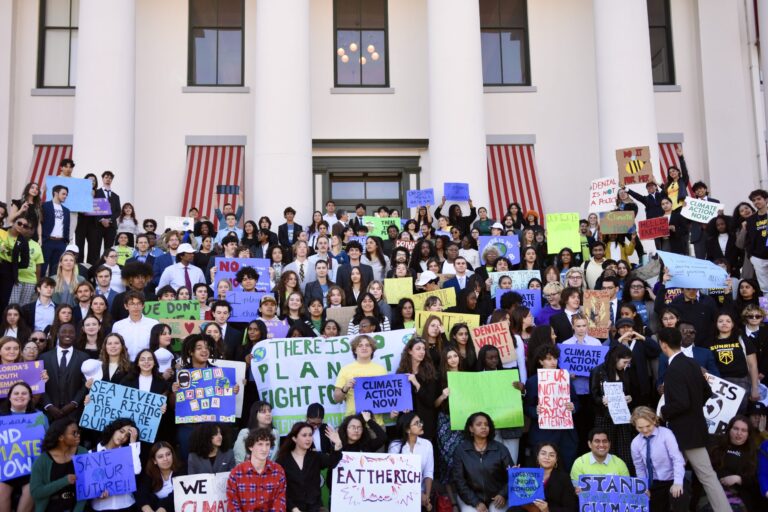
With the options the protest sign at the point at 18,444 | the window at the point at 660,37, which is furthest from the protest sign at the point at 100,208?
the window at the point at 660,37

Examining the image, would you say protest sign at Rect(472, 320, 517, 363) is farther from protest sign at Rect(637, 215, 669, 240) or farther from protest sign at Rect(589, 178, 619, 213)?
protest sign at Rect(589, 178, 619, 213)

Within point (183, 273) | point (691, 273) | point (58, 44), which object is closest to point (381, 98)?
point (58, 44)

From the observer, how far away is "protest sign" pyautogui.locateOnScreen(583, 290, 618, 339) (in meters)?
12.7

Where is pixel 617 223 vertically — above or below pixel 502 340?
above

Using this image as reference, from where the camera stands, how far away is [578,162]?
2344 cm

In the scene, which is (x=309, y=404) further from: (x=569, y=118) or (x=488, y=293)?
(x=569, y=118)

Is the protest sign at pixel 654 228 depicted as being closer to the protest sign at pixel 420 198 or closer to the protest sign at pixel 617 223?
the protest sign at pixel 617 223

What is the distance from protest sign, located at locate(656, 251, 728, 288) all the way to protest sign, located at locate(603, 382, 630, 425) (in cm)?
279

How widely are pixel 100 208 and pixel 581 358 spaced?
8.93 m

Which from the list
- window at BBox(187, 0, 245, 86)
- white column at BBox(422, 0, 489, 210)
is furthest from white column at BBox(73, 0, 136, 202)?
white column at BBox(422, 0, 489, 210)

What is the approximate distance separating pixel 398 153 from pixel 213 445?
1390 centimetres

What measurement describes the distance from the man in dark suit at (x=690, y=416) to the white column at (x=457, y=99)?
32.0 feet

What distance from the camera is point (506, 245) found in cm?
1666

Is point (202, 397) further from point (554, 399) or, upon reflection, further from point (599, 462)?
point (599, 462)
